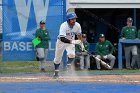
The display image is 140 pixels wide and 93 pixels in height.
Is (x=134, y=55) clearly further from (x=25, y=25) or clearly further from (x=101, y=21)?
(x=101, y=21)

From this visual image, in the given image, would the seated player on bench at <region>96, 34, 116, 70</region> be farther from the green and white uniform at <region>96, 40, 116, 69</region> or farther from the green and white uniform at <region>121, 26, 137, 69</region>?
the green and white uniform at <region>121, 26, 137, 69</region>

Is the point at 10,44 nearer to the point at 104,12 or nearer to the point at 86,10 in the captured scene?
the point at 86,10

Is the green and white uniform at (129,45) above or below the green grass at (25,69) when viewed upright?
above

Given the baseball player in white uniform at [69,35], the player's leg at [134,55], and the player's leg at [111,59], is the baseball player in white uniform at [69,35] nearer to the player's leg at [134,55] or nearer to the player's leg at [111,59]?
the player's leg at [111,59]

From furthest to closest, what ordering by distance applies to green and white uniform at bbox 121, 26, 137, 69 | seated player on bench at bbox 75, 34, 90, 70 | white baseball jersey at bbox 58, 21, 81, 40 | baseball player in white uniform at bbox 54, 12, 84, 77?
green and white uniform at bbox 121, 26, 137, 69 < seated player on bench at bbox 75, 34, 90, 70 < white baseball jersey at bbox 58, 21, 81, 40 < baseball player in white uniform at bbox 54, 12, 84, 77

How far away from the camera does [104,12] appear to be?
22.4 metres

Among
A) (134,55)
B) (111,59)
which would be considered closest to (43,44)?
(111,59)

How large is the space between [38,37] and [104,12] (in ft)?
19.8

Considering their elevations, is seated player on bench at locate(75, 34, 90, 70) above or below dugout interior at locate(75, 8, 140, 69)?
below

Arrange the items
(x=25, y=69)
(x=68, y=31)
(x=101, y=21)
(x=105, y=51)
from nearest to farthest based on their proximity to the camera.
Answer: (x=68, y=31), (x=25, y=69), (x=105, y=51), (x=101, y=21)

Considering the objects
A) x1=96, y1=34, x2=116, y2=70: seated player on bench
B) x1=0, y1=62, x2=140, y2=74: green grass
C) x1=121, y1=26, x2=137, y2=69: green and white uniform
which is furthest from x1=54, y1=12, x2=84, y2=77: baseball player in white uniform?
x1=121, y1=26, x2=137, y2=69: green and white uniform

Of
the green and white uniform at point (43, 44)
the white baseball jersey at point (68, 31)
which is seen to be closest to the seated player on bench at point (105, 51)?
the green and white uniform at point (43, 44)

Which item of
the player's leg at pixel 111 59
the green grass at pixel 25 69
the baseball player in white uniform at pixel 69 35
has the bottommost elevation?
the green grass at pixel 25 69

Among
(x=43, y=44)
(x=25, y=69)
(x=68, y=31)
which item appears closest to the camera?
(x=68, y=31)
